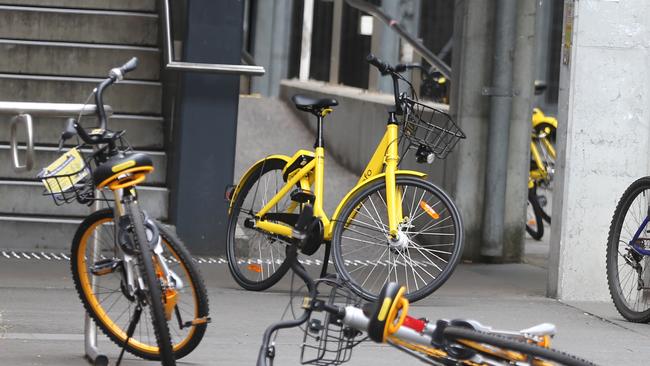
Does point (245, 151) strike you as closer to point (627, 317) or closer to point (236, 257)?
point (236, 257)

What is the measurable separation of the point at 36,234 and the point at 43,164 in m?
0.71

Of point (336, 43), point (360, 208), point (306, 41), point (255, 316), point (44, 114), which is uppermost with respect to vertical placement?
point (306, 41)

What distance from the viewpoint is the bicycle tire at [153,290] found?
5133 millimetres

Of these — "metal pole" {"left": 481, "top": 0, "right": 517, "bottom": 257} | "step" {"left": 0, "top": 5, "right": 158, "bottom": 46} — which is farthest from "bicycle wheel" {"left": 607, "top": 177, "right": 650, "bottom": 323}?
"step" {"left": 0, "top": 5, "right": 158, "bottom": 46}

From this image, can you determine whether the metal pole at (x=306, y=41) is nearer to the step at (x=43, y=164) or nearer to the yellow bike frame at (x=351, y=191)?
the step at (x=43, y=164)

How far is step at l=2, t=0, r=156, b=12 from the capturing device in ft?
39.2

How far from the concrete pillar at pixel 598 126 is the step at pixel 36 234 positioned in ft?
11.2

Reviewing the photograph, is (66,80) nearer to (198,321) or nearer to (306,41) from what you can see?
(198,321)

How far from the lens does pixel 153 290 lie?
5.12 metres

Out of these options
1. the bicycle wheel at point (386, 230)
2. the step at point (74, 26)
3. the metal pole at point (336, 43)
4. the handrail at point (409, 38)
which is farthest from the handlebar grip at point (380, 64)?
the metal pole at point (336, 43)

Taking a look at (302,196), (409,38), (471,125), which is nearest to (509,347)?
(302,196)

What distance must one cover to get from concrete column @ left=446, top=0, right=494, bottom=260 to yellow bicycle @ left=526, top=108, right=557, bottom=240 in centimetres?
171

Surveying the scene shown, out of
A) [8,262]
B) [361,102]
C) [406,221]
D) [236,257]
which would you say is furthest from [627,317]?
[361,102]

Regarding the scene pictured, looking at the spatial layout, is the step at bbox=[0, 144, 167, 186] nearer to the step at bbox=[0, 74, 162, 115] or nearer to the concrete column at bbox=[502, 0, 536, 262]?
the step at bbox=[0, 74, 162, 115]
